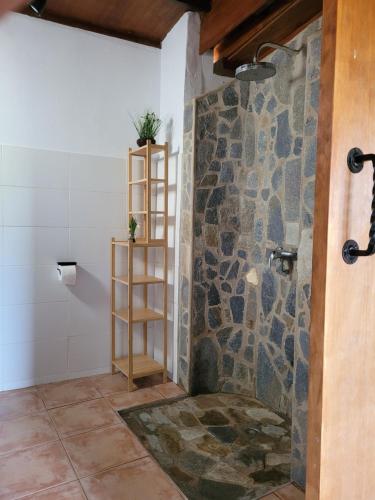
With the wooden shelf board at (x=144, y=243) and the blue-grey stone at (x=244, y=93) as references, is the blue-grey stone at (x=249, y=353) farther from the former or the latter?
the blue-grey stone at (x=244, y=93)

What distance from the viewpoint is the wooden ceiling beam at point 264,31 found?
1926 millimetres

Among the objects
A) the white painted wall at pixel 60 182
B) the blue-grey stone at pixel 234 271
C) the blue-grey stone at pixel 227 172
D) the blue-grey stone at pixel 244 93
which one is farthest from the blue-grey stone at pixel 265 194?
the white painted wall at pixel 60 182

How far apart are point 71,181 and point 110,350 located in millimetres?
1272

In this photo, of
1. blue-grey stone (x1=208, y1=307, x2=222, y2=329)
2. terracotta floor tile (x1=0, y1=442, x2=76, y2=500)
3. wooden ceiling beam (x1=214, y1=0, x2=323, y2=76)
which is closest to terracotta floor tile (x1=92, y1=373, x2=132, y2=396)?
terracotta floor tile (x1=0, y1=442, x2=76, y2=500)

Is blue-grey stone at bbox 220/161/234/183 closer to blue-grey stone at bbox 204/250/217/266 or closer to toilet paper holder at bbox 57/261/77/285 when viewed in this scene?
blue-grey stone at bbox 204/250/217/266

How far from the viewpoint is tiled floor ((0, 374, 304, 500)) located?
62.4 inches

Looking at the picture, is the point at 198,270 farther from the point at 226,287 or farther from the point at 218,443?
the point at 218,443

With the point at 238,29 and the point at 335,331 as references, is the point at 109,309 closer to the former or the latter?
the point at 238,29

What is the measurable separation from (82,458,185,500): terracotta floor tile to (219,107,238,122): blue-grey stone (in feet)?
6.81

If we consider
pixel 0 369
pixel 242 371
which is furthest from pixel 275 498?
pixel 0 369

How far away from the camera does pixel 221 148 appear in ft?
8.21

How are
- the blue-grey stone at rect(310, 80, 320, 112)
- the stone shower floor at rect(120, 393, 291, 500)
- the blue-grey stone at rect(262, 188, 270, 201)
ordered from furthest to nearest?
the blue-grey stone at rect(262, 188, 270, 201), the stone shower floor at rect(120, 393, 291, 500), the blue-grey stone at rect(310, 80, 320, 112)

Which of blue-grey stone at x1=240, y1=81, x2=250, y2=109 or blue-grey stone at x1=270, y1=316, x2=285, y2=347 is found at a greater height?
blue-grey stone at x1=240, y1=81, x2=250, y2=109

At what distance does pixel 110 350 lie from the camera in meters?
2.81
